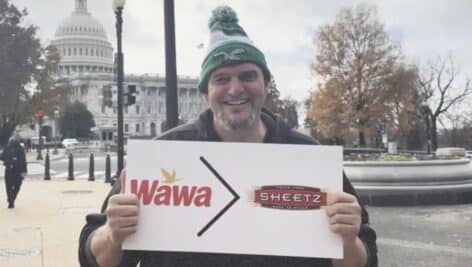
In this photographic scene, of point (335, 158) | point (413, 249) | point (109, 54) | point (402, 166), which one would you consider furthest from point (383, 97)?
point (109, 54)

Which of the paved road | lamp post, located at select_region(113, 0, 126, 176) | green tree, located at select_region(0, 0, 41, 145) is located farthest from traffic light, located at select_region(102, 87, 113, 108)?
green tree, located at select_region(0, 0, 41, 145)

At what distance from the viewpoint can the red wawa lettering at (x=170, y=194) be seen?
218cm

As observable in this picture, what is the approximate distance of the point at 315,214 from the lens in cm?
220

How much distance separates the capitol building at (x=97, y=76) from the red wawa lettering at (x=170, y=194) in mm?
124094

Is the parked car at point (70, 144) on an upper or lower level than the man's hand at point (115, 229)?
upper

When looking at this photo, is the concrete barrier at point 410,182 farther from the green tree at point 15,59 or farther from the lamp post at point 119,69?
the green tree at point 15,59

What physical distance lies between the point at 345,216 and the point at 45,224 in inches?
344

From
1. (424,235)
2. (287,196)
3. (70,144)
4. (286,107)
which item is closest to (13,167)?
(424,235)

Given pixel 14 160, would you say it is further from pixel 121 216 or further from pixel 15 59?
pixel 15 59

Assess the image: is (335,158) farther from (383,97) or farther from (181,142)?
(383,97)

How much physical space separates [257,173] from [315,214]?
28 centimetres

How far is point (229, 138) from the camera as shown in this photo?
2400mm

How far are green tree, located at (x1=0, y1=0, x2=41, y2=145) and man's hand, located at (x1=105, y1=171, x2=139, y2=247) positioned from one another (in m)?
47.9

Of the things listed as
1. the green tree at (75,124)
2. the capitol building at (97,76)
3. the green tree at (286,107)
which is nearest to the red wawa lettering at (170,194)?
the green tree at (286,107)
